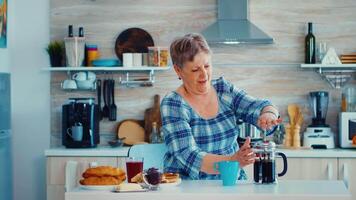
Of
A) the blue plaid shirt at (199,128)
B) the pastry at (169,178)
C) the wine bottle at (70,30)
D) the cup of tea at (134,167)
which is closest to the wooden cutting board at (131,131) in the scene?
the wine bottle at (70,30)

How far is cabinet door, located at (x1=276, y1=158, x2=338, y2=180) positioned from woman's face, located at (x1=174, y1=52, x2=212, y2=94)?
6.42 ft

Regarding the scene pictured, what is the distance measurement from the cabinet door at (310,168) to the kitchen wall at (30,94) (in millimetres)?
2010

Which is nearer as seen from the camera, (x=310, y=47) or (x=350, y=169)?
(x=350, y=169)

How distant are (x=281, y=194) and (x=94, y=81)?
325 centimetres

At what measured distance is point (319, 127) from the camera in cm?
539

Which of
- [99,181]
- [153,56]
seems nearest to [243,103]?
[99,181]

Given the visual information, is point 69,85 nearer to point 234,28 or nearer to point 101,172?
point 234,28

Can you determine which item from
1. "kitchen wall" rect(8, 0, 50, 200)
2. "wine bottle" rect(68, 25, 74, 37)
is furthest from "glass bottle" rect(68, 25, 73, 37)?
"kitchen wall" rect(8, 0, 50, 200)

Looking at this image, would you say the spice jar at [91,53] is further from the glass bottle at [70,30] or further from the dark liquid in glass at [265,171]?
the dark liquid in glass at [265,171]

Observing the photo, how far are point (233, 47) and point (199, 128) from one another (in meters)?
2.49

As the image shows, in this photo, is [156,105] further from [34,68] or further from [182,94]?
[182,94]

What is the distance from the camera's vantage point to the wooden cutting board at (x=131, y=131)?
565 centimetres

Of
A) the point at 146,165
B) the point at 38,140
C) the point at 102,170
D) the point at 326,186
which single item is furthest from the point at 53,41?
the point at 326,186

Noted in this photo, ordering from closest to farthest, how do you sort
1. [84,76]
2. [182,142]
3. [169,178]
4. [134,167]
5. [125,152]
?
[169,178] < [134,167] < [182,142] < [125,152] < [84,76]
